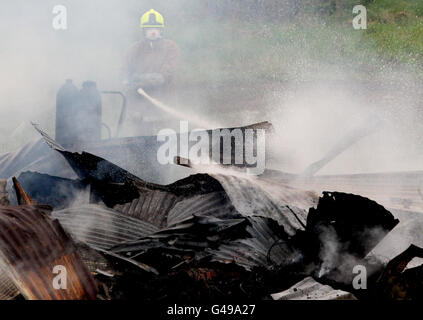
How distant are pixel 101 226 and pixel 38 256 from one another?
1.85ft

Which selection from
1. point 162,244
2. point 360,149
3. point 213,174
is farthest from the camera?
point 360,149

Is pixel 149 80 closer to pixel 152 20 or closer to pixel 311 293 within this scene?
pixel 152 20

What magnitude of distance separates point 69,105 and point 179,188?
2.65 metres

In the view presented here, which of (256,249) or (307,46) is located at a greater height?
(307,46)

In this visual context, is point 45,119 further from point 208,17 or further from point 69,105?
point 208,17

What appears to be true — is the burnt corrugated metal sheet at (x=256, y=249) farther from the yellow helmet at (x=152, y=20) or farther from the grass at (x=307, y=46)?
the grass at (x=307, y=46)

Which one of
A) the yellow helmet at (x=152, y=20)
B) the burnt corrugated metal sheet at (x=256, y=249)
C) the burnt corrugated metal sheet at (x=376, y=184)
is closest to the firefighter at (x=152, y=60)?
the yellow helmet at (x=152, y=20)

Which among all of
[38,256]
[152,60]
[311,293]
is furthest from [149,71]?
[311,293]

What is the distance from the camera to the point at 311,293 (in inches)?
85.4

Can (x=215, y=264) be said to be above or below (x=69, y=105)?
below
